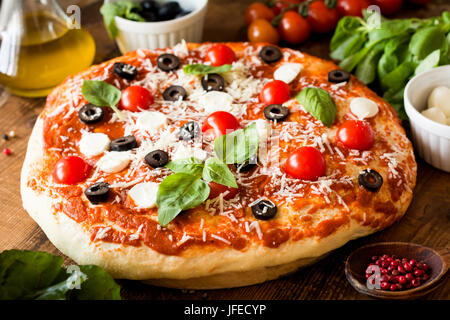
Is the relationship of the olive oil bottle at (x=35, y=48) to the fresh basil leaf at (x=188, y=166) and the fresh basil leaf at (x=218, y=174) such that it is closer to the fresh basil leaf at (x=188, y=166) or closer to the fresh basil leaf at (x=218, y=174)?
the fresh basil leaf at (x=188, y=166)

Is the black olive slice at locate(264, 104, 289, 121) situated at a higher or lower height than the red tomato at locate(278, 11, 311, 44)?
higher

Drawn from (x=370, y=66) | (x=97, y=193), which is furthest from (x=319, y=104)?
(x=97, y=193)

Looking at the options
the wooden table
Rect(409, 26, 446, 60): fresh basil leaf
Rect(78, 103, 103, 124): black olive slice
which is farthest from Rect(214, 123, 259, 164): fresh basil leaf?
Rect(409, 26, 446, 60): fresh basil leaf

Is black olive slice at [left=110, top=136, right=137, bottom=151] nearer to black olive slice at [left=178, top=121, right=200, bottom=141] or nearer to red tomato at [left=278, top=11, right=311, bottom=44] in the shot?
black olive slice at [left=178, top=121, right=200, bottom=141]

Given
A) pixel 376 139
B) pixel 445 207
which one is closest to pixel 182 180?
pixel 376 139

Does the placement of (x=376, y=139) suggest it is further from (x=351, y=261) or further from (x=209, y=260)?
(x=209, y=260)

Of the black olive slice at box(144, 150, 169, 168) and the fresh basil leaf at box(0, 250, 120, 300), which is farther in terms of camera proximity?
the black olive slice at box(144, 150, 169, 168)
